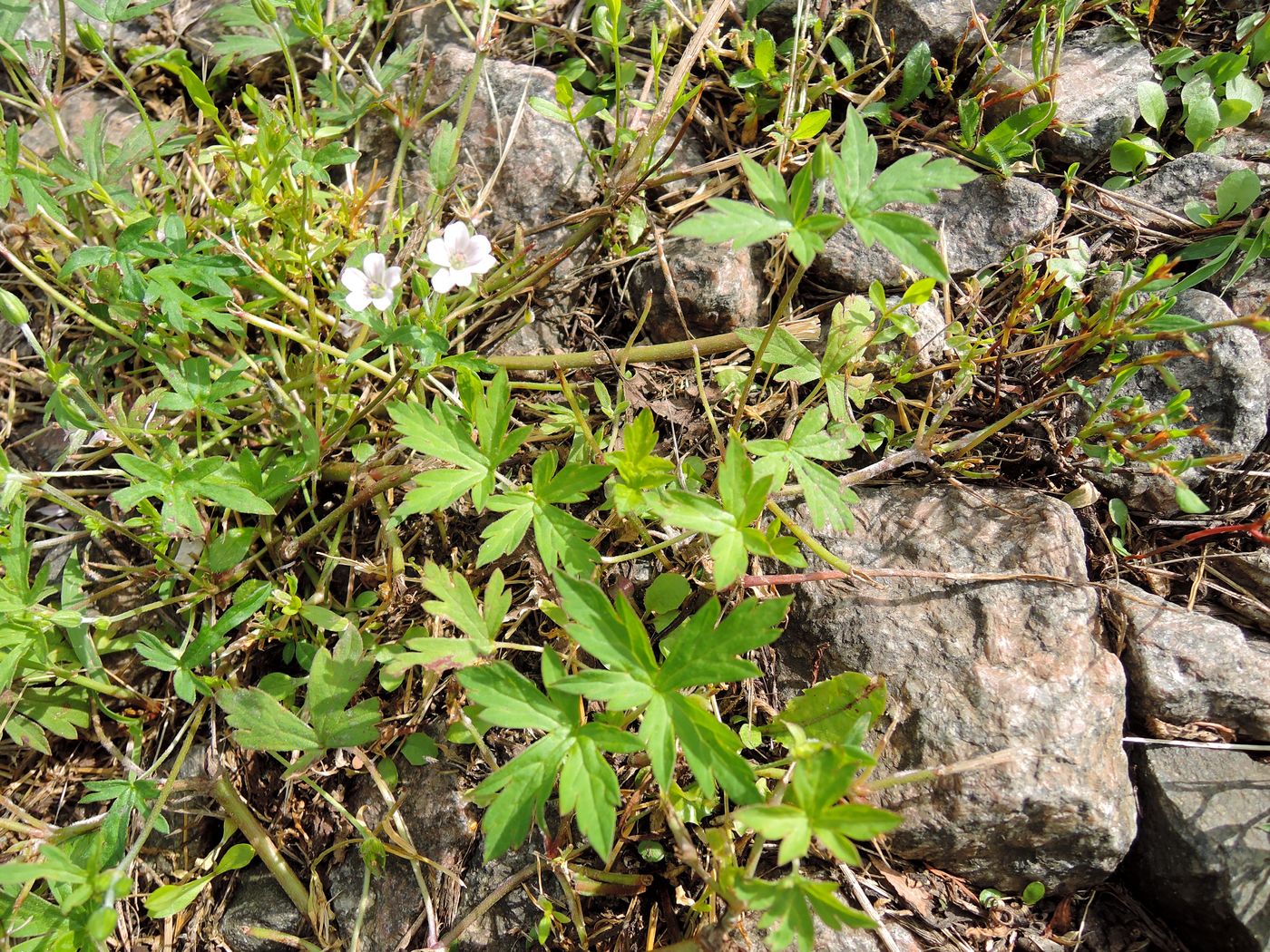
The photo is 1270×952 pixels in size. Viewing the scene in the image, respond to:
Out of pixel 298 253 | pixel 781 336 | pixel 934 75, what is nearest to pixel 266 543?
pixel 298 253

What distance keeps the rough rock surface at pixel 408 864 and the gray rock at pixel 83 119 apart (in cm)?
295

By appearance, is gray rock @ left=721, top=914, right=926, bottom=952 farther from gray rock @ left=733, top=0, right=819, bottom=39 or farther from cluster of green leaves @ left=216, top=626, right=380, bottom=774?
gray rock @ left=733, top=0, right=819, bottom=39

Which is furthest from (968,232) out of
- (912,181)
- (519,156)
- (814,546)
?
(519,156)

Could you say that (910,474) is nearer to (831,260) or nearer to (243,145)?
(831,260)

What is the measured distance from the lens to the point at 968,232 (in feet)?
10.2

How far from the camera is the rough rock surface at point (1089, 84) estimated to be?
10.3 ft

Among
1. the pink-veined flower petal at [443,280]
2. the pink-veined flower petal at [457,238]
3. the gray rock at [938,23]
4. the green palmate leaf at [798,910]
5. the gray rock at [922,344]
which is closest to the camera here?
the green palmate leaf at [798,910]

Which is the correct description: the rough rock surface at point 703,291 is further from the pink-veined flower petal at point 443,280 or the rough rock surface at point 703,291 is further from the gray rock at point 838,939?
the gray rock at point 838,939

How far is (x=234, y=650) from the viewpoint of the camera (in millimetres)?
2797

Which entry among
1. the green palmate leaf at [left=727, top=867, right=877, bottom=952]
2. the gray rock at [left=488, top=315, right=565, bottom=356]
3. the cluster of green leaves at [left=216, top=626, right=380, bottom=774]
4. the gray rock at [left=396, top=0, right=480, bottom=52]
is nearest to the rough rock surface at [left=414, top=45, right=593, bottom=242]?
the gray rock at [left=396, top=0, right=480, bottom=52]

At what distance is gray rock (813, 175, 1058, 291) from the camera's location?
307 cm

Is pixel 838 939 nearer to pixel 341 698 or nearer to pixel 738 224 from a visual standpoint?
pixel 341 698

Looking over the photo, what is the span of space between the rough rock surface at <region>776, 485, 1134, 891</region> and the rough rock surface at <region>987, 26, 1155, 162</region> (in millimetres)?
1421

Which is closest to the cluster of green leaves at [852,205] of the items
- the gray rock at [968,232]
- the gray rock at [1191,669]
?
the gray rock at [968,232]
